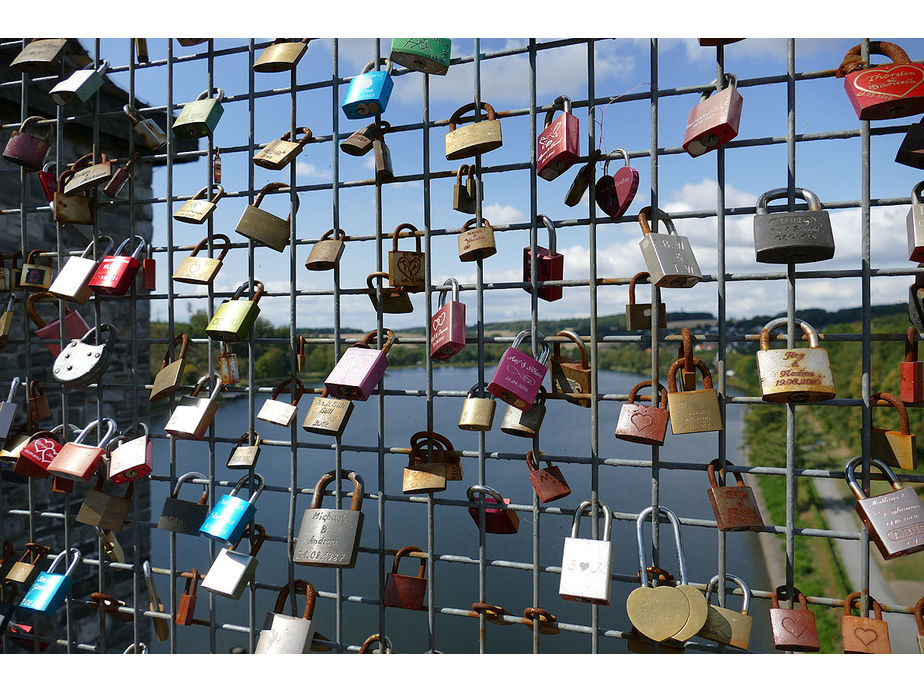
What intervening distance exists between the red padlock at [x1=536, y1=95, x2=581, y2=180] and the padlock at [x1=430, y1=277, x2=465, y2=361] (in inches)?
18.2

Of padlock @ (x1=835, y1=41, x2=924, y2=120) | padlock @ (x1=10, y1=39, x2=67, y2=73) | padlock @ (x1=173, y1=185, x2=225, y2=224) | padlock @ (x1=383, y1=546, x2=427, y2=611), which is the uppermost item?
padlock @ (x1=10, y1=39, x2=67, y2=73)

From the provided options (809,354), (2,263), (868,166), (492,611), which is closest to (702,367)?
(809,354)

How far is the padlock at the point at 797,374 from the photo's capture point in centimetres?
165

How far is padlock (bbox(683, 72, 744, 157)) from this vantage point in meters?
1.75

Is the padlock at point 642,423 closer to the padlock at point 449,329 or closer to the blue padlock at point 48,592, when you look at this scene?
the padlock at point 449,329

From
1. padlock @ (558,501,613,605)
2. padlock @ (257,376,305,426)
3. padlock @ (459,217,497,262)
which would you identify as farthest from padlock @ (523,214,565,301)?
padlock @ (257,376,305,426)

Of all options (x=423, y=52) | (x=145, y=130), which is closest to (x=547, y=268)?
(x=423, y=52)

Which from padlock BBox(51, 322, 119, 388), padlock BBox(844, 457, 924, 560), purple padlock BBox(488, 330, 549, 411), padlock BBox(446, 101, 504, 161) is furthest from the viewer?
padlock BBox(51, 322, 119, 388)

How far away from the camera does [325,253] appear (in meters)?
2.20

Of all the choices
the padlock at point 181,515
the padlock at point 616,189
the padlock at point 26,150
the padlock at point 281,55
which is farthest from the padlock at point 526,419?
the padlock at point 26,150

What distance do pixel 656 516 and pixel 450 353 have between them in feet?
2.60

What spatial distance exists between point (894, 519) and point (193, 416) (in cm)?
218

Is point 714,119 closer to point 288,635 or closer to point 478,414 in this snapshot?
point 478,414

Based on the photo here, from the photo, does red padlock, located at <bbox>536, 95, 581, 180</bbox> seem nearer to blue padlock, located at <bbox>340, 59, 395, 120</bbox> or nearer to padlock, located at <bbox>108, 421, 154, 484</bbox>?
blue padlock, located at <bbox>340, 59, 395, 120</bbox>
